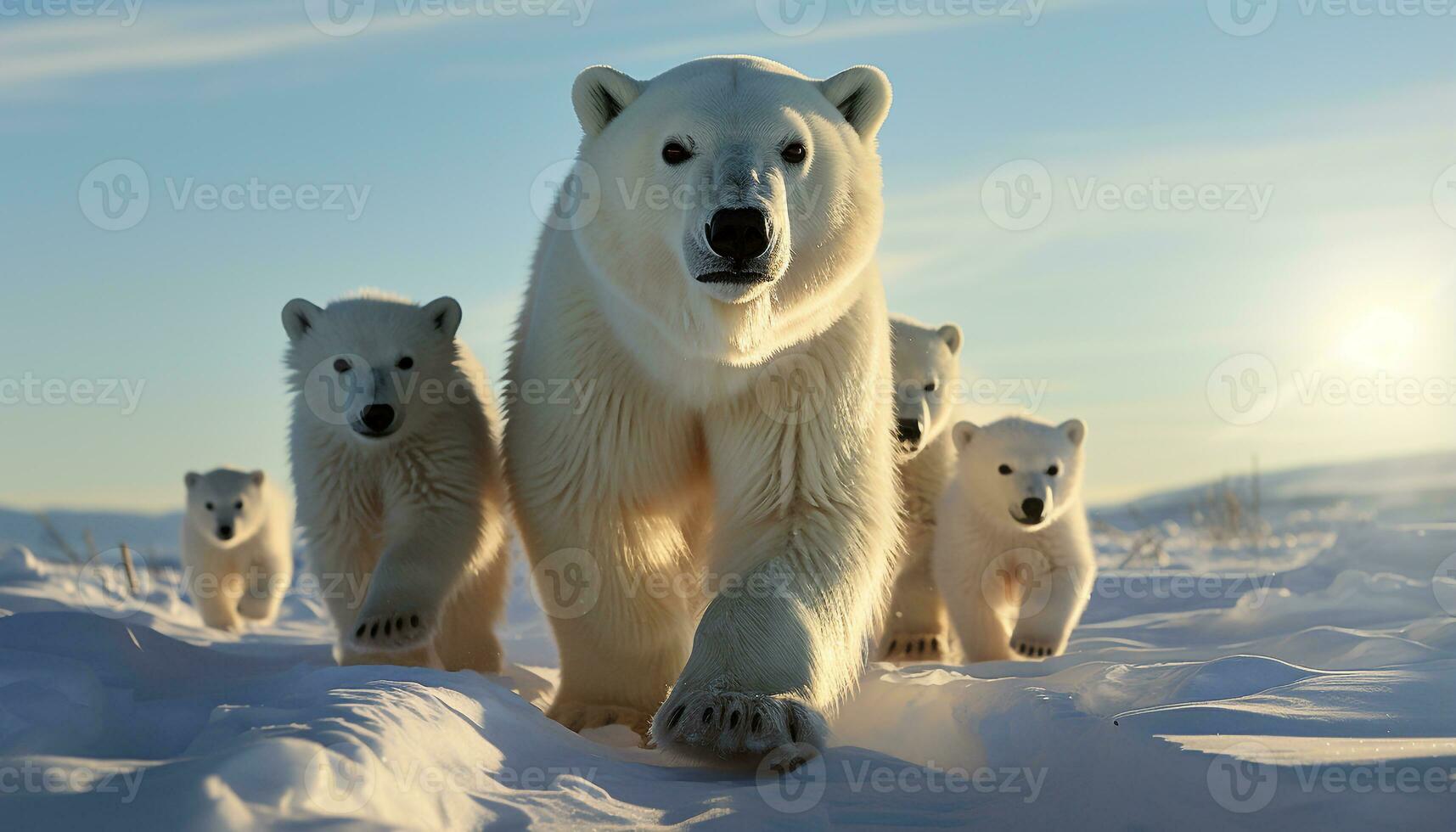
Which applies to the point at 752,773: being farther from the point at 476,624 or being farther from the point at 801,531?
the point at 476,624

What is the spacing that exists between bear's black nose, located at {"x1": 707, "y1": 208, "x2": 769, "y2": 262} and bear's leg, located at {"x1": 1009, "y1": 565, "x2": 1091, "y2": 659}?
3.02 meters

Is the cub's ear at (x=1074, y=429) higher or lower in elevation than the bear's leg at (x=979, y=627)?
higher

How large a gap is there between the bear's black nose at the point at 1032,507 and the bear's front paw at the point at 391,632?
116 inches

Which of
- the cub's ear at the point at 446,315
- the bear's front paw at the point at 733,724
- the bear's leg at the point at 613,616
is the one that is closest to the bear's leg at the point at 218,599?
the cub's ear at the point at 446,315

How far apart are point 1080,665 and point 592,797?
6.83 ft

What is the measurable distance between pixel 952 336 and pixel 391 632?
3.66 metres

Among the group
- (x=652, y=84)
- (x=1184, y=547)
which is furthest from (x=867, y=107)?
(x=1184, y=547)

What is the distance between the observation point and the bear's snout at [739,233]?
3369 mm

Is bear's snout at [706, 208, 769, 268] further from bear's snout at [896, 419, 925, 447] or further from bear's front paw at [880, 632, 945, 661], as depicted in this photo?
bear's front paw at [880, 632, 945, 661]

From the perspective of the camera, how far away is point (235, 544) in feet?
29.7

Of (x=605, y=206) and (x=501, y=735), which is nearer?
(x=501, y=735)

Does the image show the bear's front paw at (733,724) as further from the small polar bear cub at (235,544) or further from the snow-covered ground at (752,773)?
the small polar bear cub at (235,544)

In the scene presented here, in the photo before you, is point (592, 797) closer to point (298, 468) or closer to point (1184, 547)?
point (298, 468)

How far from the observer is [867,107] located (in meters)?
4.14
